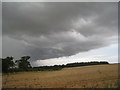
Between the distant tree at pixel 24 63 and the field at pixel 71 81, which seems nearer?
the field at pixel 71 81

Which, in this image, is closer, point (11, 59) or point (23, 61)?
point (11, 59)

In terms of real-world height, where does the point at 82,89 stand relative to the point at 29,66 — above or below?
above

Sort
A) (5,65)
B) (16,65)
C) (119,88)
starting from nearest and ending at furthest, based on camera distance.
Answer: (119,88)
(5,65)
(16,65)

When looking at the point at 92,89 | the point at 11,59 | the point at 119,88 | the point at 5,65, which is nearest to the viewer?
the point at 119,88

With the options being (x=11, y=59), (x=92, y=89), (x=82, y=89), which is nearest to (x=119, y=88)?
(x=92, y=89)

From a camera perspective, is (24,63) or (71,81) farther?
(24,63)

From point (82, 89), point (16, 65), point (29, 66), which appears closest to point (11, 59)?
point (16, 65)

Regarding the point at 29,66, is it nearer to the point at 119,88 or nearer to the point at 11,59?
the point at 11,59

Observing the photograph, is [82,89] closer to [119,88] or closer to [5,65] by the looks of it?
[119,88]

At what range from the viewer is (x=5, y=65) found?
146ft

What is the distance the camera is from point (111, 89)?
7965 millimetres

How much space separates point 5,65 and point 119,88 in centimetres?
4355

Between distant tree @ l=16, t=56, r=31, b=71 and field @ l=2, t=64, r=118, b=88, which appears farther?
distant tree @ l=16, t=56, r=31, b=71

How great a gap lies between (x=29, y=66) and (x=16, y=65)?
583 cm
